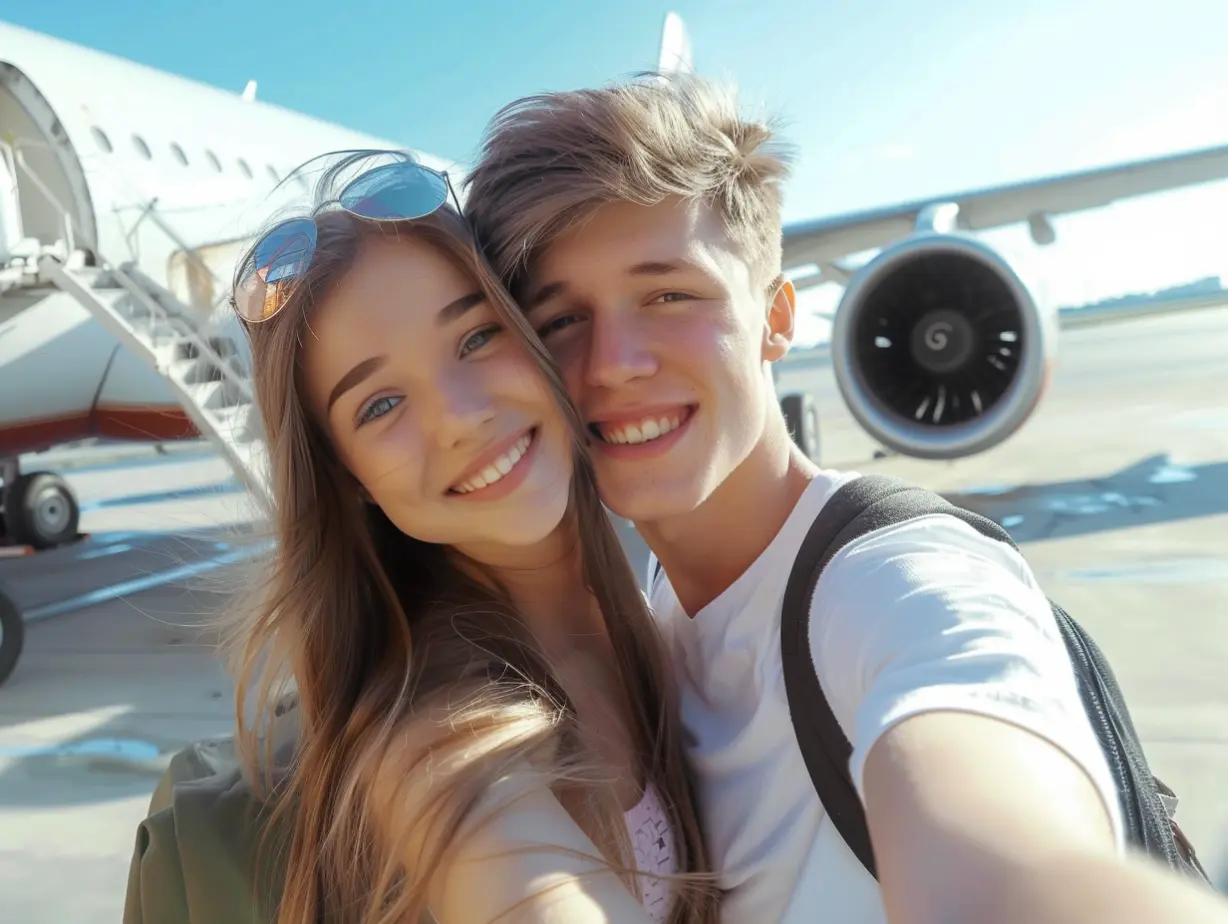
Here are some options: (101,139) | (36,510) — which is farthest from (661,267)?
(36,510)

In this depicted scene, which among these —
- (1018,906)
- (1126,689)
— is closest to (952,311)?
(1126,689)

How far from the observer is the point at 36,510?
725 cm

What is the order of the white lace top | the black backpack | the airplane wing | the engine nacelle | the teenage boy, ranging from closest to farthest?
the teenage boy, the black backpack, the white lace top, the engine nacelle, the airplane wing

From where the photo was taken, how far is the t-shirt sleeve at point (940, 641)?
61 centimetres

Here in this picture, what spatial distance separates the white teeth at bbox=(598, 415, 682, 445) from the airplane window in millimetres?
5129

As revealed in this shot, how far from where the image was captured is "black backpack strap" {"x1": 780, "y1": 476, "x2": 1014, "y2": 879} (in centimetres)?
76

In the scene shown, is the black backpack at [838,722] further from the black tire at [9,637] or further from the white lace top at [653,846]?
the black tire at [9,637]

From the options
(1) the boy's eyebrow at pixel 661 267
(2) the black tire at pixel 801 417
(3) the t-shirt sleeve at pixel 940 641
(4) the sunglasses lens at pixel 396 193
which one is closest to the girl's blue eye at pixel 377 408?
(4) the sunglasses lens at pixel 396 193

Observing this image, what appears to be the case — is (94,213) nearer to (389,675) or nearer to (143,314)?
(143,314)

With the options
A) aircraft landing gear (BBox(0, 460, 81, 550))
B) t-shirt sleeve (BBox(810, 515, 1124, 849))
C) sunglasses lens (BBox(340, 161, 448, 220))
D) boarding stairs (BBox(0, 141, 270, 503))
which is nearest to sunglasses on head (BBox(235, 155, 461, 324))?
sunglasses lens (BBox(340, 161, 448, 220))

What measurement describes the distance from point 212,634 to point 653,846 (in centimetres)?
412

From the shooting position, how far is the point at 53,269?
4.08 meters

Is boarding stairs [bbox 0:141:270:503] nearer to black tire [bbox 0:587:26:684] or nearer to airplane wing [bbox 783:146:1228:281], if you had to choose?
black tire [bbox 0:587:26:684]

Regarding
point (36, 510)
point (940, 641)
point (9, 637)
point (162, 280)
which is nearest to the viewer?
point (940, 641)
